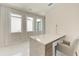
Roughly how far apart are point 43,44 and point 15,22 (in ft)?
1.23

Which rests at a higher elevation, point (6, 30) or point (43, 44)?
point (6, 30)

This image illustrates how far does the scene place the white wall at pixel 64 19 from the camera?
104 cm

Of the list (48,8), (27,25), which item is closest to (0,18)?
(27,25)

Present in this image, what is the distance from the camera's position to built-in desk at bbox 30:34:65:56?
103 centimetres

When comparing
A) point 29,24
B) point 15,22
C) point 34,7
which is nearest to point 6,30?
point 15,22

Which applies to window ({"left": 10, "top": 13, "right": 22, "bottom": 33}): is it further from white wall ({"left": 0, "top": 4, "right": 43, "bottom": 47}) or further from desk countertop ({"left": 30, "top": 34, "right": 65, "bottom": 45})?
desk countertop ({"left": 30, "top": 34, "right": 65, "bottom": 45})

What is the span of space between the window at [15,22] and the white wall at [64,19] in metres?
0.31

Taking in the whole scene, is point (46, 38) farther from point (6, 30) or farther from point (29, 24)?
point (6, 30)

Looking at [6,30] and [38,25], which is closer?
[6,30]

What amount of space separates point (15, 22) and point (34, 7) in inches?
10.4

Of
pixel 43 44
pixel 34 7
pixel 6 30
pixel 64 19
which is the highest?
pixel 34 7

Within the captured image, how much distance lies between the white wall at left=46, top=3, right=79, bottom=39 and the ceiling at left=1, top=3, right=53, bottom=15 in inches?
2.3

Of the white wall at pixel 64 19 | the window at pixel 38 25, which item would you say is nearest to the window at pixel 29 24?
the window at pixel 38 25

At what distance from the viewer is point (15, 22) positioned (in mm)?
1021
